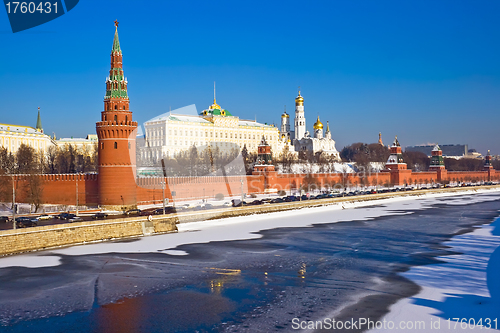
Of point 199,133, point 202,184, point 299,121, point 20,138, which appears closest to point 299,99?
point 299,121

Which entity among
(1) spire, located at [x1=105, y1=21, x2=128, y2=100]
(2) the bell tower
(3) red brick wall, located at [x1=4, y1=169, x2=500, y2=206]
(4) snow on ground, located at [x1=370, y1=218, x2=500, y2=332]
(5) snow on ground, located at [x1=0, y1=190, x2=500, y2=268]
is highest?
(2) the bell tower

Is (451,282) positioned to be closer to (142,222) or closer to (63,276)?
(63,276)

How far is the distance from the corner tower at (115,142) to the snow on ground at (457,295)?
20.5 meters

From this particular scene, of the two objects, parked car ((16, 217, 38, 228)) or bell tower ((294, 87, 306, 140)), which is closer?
parked car ((16, 217, 38, 228))

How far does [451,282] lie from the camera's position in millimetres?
14992

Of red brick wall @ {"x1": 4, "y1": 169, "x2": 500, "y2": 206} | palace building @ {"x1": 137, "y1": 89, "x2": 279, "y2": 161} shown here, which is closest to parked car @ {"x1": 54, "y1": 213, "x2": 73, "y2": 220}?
red brick wall @ {"x1": 4, "y1": 169, "x2": 500, "y2": 206}

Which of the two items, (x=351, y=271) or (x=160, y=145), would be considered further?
(x=160, y=145)

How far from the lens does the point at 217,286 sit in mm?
15312

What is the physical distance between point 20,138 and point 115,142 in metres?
50.8

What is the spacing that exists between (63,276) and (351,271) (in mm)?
9539

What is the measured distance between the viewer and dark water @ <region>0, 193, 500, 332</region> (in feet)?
40.8

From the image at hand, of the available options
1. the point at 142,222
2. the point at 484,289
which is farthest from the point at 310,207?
the point at 484,289

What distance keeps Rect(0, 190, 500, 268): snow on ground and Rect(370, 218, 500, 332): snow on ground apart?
969 centimetres

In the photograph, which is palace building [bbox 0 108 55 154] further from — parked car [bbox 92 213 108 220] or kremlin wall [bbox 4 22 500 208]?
parked car [bbox 92 213 108 220]
